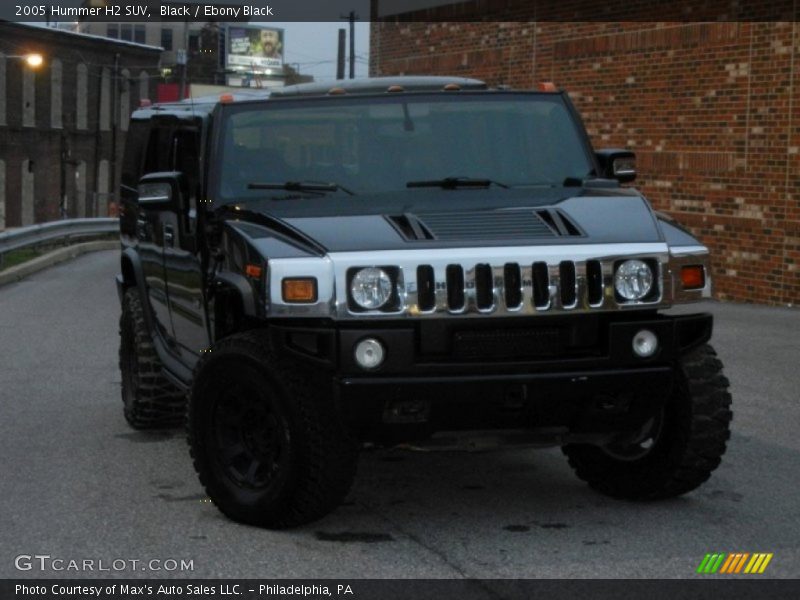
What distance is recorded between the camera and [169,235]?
320 inches

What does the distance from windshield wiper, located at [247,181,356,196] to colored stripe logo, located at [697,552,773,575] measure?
7.78 ft

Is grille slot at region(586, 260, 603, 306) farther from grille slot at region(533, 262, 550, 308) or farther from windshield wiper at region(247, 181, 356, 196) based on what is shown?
windshield wiper at region(247, 181, 356, 196)

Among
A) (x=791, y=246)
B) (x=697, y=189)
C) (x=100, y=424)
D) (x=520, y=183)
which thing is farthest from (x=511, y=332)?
(x=697, y=189)

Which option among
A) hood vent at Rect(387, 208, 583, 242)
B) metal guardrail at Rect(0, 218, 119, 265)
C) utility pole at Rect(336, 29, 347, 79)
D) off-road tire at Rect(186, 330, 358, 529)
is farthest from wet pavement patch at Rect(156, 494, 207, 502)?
utility pole at Rect(336, 29, 347, 79)

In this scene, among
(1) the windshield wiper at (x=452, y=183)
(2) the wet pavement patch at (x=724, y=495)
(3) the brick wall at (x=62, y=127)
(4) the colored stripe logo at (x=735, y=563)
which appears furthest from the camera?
(3) the brick wall at (x=62, y=127)

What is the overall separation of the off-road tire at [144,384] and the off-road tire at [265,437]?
7.76ft

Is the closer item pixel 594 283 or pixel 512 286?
pixel 512 286

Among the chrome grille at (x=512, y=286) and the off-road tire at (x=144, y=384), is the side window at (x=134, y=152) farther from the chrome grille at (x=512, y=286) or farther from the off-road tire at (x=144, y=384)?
the chrome grille at (x=512, y=286)

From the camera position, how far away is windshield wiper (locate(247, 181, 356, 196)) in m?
7.13

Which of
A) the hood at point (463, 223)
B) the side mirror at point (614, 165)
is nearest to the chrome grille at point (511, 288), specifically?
the hood at point (463, 223)

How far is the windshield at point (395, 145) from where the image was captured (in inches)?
286

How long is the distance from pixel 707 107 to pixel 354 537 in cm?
1481

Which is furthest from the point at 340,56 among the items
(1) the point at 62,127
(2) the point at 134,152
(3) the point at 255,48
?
(2) the point at 134,152

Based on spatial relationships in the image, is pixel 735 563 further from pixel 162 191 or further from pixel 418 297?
pixel 162 191
